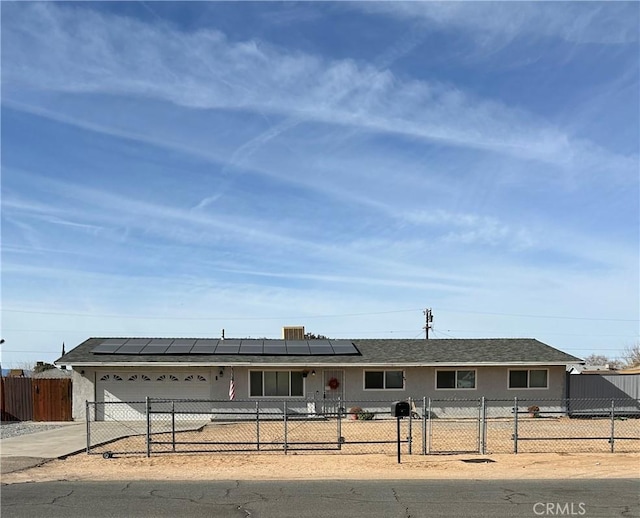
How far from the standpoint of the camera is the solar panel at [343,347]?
30000mm

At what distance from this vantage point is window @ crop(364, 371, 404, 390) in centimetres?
2897

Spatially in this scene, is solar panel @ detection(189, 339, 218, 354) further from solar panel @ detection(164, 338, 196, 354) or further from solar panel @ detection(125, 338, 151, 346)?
solar panel @ detection(125, 338, 151, 346)

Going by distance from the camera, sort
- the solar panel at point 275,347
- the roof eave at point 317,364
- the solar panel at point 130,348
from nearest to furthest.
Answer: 1. the roof eave at point 317,364
2. the solar panel at point 130,348
3. the solar panel at point 275,347

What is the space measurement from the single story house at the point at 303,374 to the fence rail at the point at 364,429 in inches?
23.0

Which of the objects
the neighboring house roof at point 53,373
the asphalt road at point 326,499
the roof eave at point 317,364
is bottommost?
the neighboring house roof at point 53,373

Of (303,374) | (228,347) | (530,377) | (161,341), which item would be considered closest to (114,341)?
(161,341)

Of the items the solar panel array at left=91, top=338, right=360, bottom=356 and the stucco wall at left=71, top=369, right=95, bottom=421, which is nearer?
the stucco wall at left=71, top=369, right=95, bottom=421

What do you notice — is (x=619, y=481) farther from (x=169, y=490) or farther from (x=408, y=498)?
(x=169, y=490)

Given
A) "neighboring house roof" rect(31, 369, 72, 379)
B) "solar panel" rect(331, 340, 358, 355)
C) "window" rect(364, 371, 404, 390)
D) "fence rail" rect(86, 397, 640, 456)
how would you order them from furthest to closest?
"neighboring house roof" rect(31, 369, 72, 379) < "solar panel" rect(331, 340, 358, 355) < "window" rect(364, 371, 404, 390) < "fence rail" rect(86, 397, 640, 456)

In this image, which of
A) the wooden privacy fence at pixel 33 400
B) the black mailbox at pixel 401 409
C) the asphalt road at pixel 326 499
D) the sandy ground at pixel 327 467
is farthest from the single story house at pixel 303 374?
the asphalt road at pixel 326 499

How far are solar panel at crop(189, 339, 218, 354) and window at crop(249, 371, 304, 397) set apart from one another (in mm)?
2252

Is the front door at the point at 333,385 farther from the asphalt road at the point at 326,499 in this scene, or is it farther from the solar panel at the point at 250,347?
the asphalt road at the point at 326,499

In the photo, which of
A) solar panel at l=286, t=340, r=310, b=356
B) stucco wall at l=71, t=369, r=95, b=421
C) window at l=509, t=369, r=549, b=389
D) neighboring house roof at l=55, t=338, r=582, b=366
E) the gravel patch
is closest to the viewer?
the gravel patch

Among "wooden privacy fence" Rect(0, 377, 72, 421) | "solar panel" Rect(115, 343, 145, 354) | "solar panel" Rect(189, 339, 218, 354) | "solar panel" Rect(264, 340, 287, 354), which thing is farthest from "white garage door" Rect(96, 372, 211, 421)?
"solar panel" Rect(264, 340, 287, 354)
